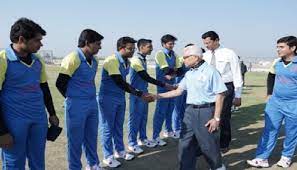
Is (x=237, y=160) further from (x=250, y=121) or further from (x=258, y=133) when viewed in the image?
(x=250, y=121)

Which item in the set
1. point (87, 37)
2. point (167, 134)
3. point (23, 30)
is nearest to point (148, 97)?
point (87, 37)

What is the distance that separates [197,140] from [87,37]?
211 cm

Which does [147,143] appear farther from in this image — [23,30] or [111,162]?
[23,30]

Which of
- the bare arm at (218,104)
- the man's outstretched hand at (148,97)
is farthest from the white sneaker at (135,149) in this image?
the bare arm at (218,104)

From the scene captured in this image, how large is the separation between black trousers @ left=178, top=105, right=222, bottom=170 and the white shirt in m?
1.64

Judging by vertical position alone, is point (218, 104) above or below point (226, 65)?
below

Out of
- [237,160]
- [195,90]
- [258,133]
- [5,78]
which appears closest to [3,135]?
[5,78]

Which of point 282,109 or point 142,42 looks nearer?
point 282,109

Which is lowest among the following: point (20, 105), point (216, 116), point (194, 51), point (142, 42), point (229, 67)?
point (216, 116)

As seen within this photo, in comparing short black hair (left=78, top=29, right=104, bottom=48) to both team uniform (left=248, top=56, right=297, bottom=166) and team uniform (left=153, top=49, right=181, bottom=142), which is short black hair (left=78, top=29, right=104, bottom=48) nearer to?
team uniform (left=153, top=49, right=181, bottom=142)

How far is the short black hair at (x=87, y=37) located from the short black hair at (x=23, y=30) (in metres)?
1.22

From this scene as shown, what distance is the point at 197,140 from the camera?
218 inches

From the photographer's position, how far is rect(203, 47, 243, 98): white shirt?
22.5 ft

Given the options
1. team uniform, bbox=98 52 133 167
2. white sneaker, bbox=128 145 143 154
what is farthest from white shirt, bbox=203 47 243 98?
white sneaker, bbox=128 145 143 154
